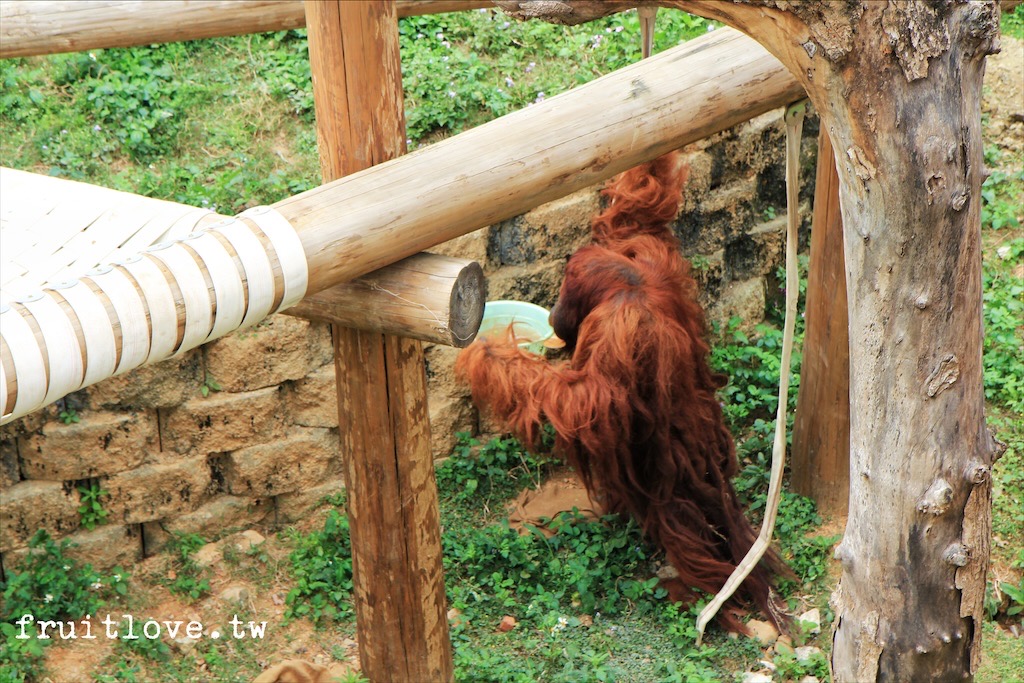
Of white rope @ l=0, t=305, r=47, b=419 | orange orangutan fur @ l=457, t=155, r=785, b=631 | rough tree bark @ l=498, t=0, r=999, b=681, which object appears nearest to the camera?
rough tree bark @ l=498, t=0, r=999, b=681

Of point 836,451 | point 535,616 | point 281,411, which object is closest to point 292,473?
point 281,411

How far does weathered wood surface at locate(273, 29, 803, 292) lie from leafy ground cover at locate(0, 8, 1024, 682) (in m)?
1.60

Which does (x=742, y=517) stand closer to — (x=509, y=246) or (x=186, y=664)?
(x=509, y=246)

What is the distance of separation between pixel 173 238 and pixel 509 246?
2.22 meters

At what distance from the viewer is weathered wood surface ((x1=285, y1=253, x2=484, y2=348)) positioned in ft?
7.57

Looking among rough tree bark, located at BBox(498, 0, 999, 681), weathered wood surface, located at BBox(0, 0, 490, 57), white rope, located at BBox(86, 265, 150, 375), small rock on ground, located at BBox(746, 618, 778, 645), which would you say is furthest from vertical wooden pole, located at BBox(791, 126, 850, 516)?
white rope, located at BBox(86, 265, 150, 375)

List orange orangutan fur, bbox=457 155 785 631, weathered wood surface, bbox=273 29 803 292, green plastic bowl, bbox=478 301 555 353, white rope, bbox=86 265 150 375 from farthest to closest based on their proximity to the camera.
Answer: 1. green plastic bowl, bbox=478 301 555 353
2. orange orangutan fur, bbox=457 155 785 631
3. weathered wood surface, bbox=273 29 803 292
4. white rope, bbox=86 265 150 375

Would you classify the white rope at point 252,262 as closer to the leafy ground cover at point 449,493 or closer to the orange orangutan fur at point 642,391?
the orange orangutan fur at point 642,391

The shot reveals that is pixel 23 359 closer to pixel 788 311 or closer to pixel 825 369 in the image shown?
pixel 788 311

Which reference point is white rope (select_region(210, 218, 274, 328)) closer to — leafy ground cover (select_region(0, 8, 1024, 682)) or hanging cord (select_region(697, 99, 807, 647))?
hanging cord (select_region(697, 99, 807, 647))

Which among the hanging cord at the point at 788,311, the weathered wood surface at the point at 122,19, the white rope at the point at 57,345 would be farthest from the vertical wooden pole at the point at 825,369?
the white rope at the point at 57,345

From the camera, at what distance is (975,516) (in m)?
1.76

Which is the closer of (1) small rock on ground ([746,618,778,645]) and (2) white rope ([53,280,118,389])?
(2) white rope ([53,280,118,389])

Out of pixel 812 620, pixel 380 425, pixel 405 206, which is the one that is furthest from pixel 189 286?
pixel 812 620
